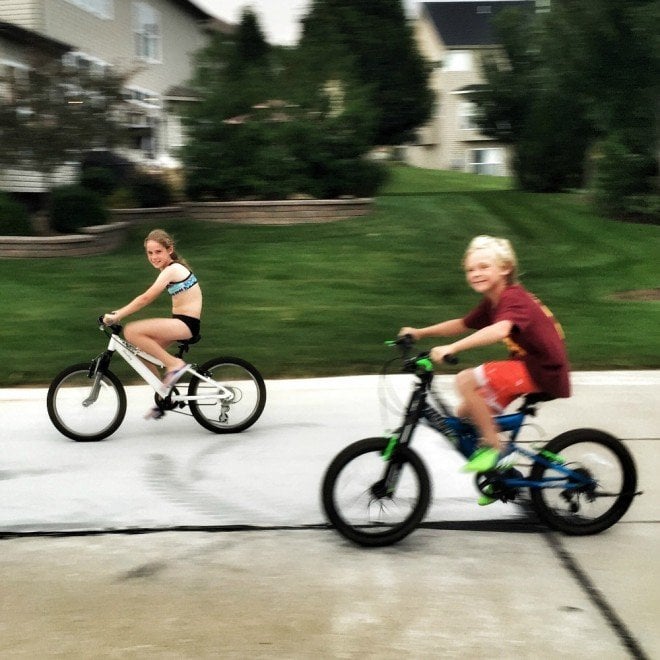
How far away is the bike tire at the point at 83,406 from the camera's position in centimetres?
628

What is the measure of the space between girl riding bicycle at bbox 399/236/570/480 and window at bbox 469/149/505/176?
1922 inches

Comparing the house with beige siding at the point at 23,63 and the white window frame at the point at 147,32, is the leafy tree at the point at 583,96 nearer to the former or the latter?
the house with beige siding at the point at 23,63

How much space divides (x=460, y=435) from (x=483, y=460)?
0.23 metres

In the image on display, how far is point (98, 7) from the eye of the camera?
2630cm

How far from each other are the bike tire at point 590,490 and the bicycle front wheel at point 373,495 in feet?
2.03

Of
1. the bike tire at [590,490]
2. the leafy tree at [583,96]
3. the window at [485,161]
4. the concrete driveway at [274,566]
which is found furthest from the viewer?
the window at [485,161]

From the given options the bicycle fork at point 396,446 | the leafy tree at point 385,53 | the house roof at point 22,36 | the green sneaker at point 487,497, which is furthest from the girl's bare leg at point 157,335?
the leafy tree at point 385,53

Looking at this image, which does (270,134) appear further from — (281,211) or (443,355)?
(443,355)

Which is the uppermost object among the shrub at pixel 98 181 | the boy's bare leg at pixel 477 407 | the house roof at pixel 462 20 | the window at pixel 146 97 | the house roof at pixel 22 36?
the house roof at pixel 462 20

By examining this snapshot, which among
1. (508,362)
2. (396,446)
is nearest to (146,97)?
(508,362)

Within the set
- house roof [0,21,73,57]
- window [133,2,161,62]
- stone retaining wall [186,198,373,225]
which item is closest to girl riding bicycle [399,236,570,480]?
stone retaining wall [186,198,373,225]

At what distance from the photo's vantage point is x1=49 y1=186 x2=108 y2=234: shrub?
1480cm

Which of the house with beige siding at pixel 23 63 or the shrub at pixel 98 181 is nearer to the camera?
the house with beige siding at pixel 23 63

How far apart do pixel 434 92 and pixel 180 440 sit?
32952 millimetres
